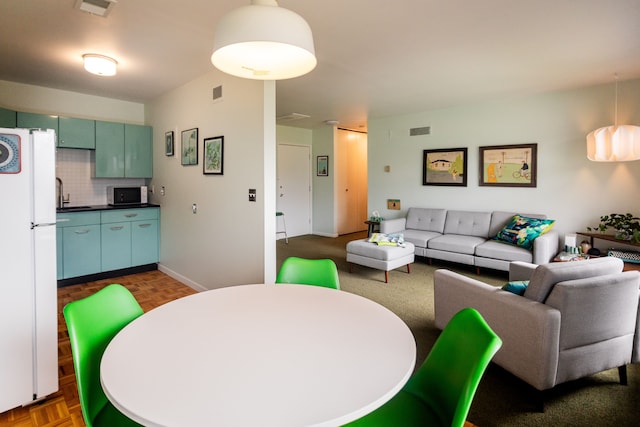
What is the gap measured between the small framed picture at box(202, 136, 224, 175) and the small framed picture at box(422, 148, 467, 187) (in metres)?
3.66

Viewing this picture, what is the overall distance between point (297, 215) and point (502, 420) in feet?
20.0

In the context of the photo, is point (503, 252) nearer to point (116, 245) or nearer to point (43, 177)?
point (43, 177)

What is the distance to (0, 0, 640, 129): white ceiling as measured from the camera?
236 cm

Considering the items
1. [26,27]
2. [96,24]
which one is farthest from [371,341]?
[26,27]

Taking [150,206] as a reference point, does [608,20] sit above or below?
above

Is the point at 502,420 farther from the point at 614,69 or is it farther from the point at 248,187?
the point at 614,69

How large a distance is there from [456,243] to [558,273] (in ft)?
9.35

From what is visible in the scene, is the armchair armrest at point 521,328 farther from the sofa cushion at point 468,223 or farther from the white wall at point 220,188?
the sofa cushion at point 468,223

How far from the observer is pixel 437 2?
7.49 ft

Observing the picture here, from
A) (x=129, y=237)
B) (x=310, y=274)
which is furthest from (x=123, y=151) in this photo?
(x=310, y=274)

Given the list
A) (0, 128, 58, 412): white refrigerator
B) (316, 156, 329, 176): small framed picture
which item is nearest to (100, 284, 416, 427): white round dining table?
(0, 128, 58, 412): white refrigerator

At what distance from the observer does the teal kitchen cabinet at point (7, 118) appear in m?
3.64

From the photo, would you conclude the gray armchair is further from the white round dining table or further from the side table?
the side table

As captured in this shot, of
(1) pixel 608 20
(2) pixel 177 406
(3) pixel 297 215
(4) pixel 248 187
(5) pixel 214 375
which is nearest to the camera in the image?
(2) pixel 177 406
